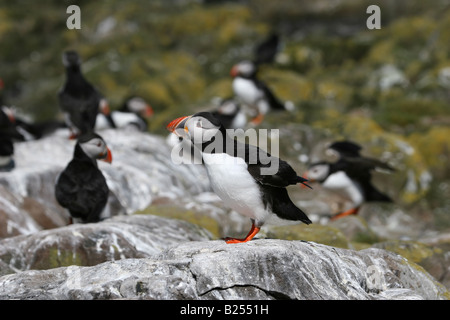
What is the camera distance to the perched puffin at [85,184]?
7.32 meters

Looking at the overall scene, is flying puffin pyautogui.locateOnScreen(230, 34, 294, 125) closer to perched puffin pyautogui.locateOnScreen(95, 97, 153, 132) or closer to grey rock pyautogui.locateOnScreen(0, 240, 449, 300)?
perched puffin pyautogui.locateOnScreen(95, 97, 153, 132)

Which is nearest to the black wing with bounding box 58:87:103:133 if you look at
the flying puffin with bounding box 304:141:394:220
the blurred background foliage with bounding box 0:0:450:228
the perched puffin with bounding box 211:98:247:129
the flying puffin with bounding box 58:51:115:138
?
the flying puffin with bounding box 58:51:115:138

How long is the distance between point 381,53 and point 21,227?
42.2 ft

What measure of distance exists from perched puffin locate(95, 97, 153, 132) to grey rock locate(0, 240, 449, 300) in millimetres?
7457

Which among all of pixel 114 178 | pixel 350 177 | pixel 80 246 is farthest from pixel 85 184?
pixel 350 177

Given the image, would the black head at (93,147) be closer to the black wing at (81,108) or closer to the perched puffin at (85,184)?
the perched puffin at (85,184)

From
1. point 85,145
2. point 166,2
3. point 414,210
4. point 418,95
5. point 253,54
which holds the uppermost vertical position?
point 166,2

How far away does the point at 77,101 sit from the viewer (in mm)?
10195

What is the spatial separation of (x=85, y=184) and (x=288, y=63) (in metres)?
11.7

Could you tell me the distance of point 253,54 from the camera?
18078 millimetres

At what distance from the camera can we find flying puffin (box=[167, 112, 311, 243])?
518cm

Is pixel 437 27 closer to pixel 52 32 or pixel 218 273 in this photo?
pixel 52 32

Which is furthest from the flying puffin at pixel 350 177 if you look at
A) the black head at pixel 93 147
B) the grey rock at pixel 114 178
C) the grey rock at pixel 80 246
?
the grey rock at pixel 80 246
